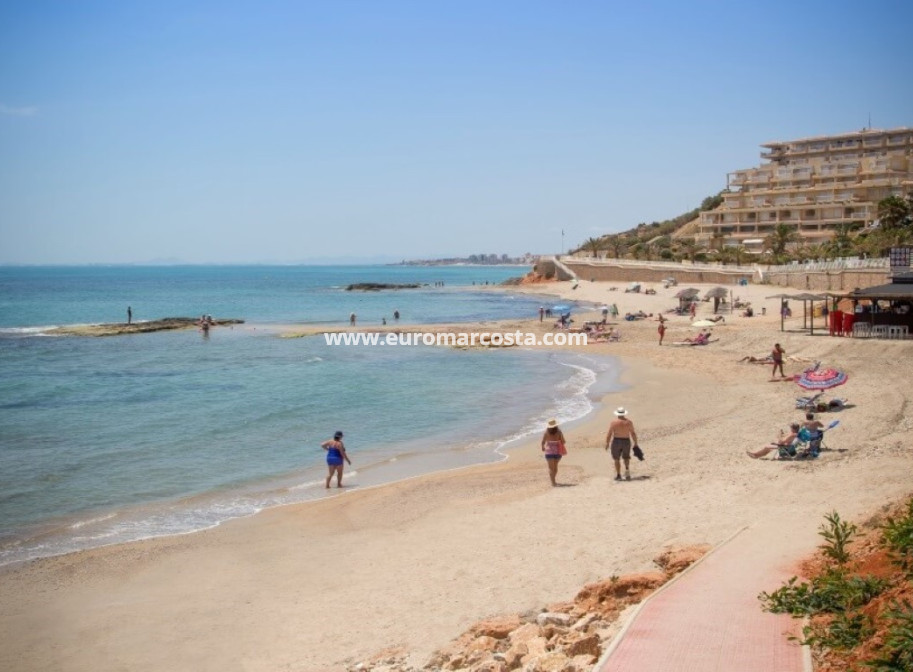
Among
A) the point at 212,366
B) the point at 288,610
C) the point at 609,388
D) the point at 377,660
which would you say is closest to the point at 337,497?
the point at 288,610

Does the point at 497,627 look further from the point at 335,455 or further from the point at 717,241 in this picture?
the point at 717,241

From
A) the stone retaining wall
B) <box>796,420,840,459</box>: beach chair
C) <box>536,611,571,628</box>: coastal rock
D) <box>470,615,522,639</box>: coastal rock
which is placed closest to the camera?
<box>536,611,571,628</box>: coastal rock

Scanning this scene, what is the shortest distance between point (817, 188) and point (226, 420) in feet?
237

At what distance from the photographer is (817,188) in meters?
77.2

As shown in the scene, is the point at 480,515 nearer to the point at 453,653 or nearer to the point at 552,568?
the point at 552,568

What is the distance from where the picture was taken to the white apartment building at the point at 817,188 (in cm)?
7388

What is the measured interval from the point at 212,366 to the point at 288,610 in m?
26.0

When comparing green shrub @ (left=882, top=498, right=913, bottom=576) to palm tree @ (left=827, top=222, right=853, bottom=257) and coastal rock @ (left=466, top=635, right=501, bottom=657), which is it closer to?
coastal rock @ (left=466, top=635, right=501, bottom=657)

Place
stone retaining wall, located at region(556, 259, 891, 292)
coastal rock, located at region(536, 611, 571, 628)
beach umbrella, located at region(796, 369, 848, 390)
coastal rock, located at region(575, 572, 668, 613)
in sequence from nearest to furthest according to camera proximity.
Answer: coastal rock, located at region(536, 611, 571, 628), coastal rock, located at region(575, 572, 668, 613), beach umbrella, located at region(796, 369, 848, 390), stone retaining wall, located at region(556, 259, 891, 292)

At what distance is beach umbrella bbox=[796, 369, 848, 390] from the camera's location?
58.5 ft

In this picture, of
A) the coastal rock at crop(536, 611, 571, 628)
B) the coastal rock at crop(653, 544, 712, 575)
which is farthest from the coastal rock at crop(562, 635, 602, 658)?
the coastal rock at crop(653, 544, 712, 575)

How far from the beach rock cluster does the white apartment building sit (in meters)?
73.0

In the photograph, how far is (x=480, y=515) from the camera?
1248 centimetres

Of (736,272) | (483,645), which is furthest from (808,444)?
(736,272)
